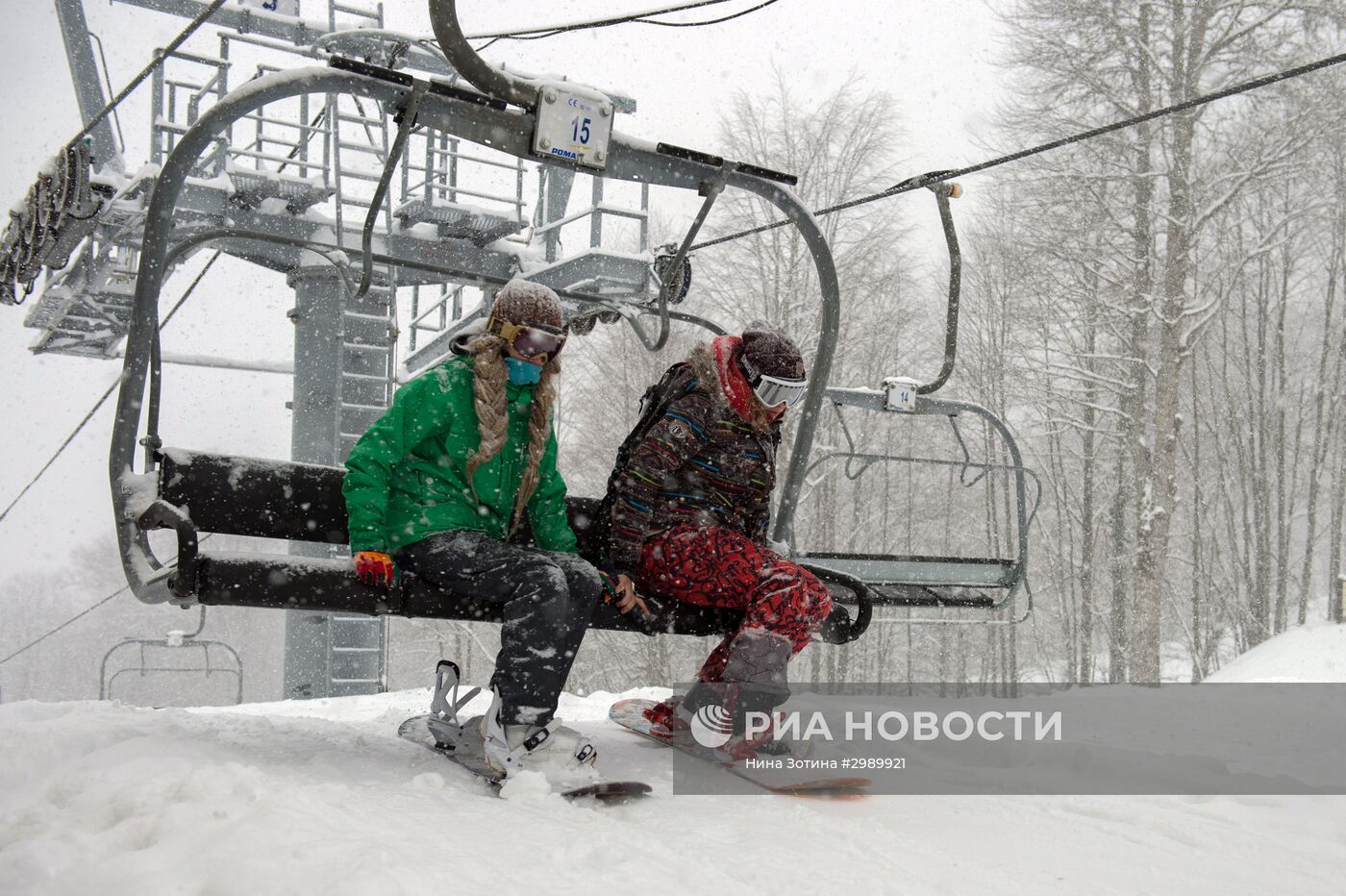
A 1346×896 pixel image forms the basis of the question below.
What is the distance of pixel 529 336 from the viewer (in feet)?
10.3

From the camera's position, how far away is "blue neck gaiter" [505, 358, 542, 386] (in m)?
3.18

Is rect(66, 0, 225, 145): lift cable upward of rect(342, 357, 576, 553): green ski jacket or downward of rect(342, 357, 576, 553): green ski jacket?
upward

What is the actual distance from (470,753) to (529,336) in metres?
1.33

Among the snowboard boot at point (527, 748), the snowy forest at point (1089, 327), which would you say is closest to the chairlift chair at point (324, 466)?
the snowboard boot at point (527, 748)

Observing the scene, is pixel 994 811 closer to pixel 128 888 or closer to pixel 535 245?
pixel 128 888

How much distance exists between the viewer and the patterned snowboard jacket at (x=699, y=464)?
342 centimetres

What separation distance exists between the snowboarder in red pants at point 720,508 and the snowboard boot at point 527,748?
50 cm

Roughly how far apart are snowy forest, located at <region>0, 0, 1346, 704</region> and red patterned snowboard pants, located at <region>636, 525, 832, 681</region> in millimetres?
4377

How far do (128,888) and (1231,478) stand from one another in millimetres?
22582

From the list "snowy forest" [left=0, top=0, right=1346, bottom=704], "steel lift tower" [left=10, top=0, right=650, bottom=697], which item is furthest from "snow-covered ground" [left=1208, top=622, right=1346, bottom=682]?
"steel lift tower" [left=10, top=0, right=650, bottom=697]

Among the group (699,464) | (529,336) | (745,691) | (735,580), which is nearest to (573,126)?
(529,336)

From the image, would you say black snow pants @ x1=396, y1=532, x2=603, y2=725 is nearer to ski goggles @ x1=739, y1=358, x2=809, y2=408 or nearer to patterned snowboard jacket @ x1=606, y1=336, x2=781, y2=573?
patterned snowboard jacket @ x1=606, y1=336, x2=781, y2=573

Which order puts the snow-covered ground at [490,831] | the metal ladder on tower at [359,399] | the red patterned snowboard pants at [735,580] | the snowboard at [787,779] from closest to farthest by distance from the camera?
the snow-covered ground at [490,831]
the snowboard at [787,779]
the red patterned snowboard pants at [735,580]
the metal ladder on tower at [359,399]

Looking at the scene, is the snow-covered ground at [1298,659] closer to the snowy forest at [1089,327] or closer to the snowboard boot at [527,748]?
the snowy forest at [1089,327]
